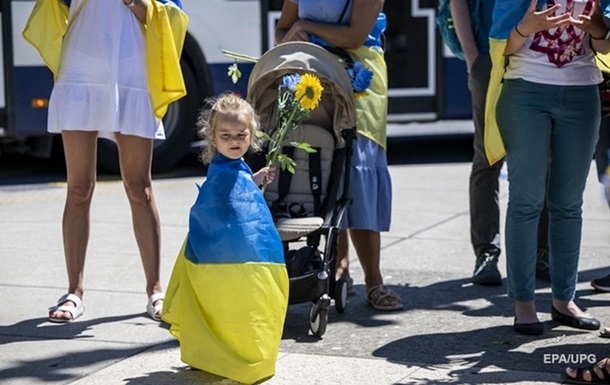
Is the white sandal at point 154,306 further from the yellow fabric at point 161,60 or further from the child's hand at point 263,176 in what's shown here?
the child's hand at point 263,176

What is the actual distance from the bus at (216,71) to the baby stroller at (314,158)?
5.37m

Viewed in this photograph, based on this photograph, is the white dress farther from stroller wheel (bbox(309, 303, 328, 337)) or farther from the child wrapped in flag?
stroller wheel (bbox(309, 303, 328, 337))

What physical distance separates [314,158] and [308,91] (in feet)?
1.71

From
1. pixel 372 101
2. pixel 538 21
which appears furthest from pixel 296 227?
pixel 538 21

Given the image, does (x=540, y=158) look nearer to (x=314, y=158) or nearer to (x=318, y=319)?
(x=314, y=158)

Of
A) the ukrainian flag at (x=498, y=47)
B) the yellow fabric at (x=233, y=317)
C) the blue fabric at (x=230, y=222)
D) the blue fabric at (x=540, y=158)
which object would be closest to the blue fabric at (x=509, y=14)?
the ukrainian flag at (x=498, y=47)

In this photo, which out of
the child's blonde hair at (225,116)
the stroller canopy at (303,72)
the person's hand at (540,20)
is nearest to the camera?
the child's blonde hair at (225,116)

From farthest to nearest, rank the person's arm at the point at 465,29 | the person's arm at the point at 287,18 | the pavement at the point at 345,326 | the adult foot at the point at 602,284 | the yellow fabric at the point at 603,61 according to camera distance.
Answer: the person's arm at the point at 465,29, the adult foot at the point at 602,284, the person's arm at the point at 287,18, the yellow fabric at the point at 603,61, the pavement at the point at 345,326

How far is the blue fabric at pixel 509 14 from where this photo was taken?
538 cm

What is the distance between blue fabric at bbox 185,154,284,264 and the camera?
189 inches

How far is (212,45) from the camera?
1132 centimetres

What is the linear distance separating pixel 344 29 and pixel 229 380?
1921mm

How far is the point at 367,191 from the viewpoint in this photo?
6.08 meters

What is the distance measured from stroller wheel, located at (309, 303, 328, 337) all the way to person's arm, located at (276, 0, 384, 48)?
52.0 inches
